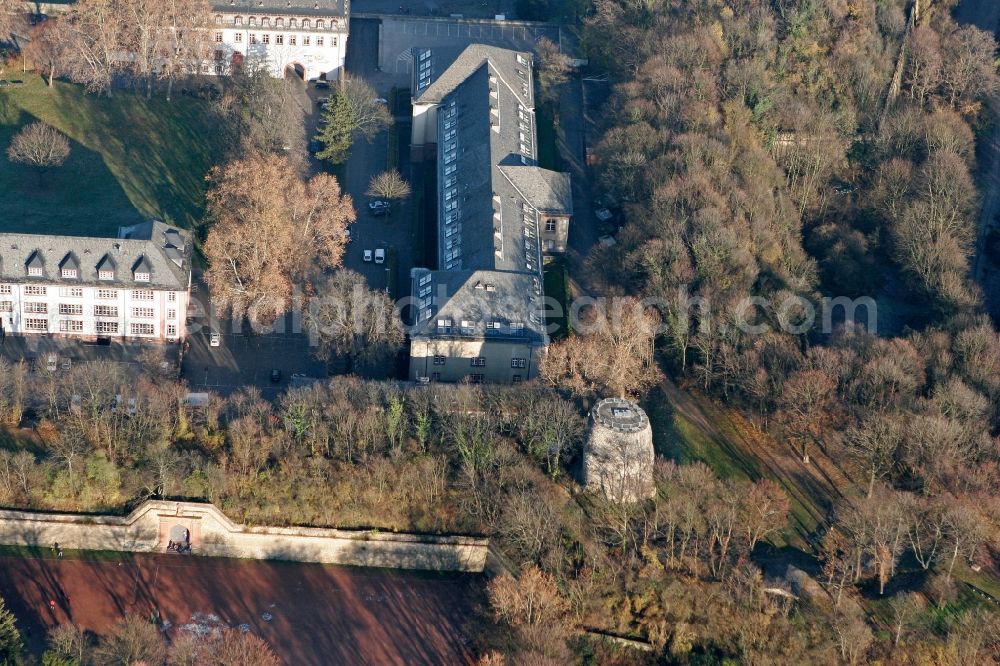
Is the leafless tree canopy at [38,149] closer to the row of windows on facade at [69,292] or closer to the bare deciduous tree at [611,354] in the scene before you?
the row of windows on facade at [69,292]

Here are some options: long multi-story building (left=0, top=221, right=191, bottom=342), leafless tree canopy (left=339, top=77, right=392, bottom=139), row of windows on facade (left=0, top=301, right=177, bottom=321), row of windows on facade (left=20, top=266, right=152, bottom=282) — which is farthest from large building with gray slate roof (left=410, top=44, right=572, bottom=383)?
row of windows on facade (left=20, top=266, right=152, bottom=282)

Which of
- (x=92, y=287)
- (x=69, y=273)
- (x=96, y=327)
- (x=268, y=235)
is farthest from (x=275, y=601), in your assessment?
(x=69, y=273)

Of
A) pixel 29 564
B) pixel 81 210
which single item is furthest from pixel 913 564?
pixel 81 210

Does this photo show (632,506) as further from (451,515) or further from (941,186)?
(941,186)

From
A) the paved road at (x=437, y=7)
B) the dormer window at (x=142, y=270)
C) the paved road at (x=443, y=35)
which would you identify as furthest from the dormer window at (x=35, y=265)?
the paved road at (x=437, y=7)

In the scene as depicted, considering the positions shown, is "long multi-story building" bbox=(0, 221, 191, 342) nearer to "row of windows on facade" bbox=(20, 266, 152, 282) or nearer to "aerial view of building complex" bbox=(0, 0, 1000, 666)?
"row of windows on facade" bbox=(20, 266, 152, 282)

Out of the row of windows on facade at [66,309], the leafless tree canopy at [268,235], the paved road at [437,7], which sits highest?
the paved road at [437,7]
